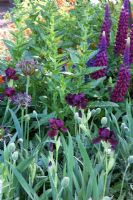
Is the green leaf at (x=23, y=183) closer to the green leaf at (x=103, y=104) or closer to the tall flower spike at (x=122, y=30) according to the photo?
the green leaf at (x=103, y=104)

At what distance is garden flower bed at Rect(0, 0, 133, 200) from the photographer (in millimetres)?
2045

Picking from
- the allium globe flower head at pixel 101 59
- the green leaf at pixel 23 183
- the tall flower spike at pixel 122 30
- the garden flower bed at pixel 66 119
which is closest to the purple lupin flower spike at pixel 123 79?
the garden flower bed at pixel 66 119

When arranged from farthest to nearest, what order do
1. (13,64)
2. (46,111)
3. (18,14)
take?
(18,14), (13,64), (46,111)

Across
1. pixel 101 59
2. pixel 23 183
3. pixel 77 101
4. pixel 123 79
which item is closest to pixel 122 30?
pixel 101 59

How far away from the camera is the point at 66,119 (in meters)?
2.86

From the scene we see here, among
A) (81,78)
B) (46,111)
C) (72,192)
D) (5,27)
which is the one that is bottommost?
(72,192)

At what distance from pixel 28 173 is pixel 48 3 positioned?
1688 millimetres

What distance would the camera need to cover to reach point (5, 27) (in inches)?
268

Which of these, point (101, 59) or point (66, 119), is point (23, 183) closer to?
point (66, 119)

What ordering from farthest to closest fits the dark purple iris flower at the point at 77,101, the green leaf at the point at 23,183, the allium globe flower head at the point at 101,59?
the allium globe flower head at the point at 101,59 < the dark purple iris flower at the point at 77,101 < the green leaf at the point at 23,183

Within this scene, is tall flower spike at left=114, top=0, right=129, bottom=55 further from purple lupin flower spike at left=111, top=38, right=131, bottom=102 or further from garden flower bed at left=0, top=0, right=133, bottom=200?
purple lupin flower spike at left=111, top=38, right=131, bottom=102

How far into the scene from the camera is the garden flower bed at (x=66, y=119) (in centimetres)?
204

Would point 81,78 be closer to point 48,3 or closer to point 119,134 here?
point 119,134

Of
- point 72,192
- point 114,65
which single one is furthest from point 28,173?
point 114,65
